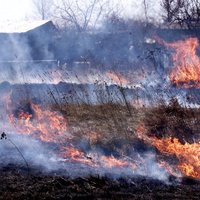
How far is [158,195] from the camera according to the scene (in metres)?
5.79

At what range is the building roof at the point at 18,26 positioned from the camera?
32.1 meters

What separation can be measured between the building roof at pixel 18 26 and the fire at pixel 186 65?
54.0 ft

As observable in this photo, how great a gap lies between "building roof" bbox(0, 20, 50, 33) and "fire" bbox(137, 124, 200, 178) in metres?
25.3

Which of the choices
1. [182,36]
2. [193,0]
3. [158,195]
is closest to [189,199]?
[158,195]

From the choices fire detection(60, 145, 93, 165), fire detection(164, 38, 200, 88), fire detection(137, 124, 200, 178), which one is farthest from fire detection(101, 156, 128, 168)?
fire detection(164, 38, 200, 88)

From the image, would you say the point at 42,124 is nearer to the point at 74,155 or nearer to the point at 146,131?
the point at 74,155

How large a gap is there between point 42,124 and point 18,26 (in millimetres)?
25188

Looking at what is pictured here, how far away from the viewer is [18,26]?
112 feet

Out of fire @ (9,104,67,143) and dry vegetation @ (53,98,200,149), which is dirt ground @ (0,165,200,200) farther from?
fire @ (9,104,67,143)

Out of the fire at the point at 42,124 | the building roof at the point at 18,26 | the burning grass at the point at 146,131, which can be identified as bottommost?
the burning grass at the point at 146,131

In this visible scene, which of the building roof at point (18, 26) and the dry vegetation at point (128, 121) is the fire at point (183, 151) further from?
the building roof at point (18, 26)

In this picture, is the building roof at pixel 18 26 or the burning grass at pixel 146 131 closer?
the burning grass at pixel 146 131

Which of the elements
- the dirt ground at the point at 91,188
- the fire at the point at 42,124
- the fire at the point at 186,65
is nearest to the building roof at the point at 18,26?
the fire at the point at 186,65

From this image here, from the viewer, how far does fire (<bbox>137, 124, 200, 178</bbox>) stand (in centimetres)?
722
